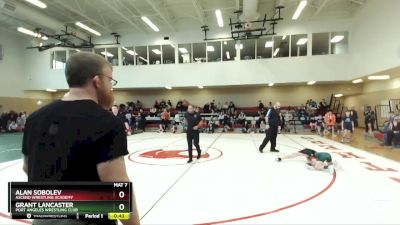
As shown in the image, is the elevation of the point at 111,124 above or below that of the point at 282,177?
above

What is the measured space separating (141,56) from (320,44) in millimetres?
13486

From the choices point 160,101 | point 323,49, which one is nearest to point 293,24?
point 323,49

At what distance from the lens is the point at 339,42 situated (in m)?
17.4

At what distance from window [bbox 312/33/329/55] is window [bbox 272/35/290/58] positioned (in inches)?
71.9

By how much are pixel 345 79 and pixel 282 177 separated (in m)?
13.8

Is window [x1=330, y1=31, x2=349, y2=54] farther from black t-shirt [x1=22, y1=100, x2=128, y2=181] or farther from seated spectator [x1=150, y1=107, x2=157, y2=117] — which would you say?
black t-shirt [x1=22, y1=100, x2=128, y2=181]

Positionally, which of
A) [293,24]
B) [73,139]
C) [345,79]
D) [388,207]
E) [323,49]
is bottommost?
[388,207]

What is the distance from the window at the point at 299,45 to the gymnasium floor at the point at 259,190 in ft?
36.5

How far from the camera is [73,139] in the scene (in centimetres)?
100

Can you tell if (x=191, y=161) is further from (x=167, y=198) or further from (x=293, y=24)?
(x=293, y=24)

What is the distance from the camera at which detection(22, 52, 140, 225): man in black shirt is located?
0.99m

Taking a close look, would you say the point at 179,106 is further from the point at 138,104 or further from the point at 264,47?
the point at 264,47
